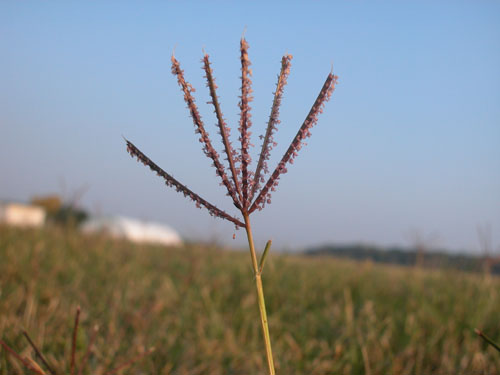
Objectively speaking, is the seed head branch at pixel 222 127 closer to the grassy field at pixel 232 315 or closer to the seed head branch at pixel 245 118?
the seed head branch at pixel 245 118

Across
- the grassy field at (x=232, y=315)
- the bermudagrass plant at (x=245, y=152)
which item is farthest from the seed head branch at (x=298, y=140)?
the grassy field at (x=232, y=315)

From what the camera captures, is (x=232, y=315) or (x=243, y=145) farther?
(x=232, y=315)

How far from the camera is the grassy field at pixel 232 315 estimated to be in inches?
92.7

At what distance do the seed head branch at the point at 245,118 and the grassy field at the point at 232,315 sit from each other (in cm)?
153

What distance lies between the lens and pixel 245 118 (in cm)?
71

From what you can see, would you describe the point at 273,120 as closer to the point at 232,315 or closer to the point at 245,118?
the point at 245,118

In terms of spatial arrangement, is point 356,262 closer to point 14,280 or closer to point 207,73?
point 14,280

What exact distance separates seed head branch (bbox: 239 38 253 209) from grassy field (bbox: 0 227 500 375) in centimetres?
153

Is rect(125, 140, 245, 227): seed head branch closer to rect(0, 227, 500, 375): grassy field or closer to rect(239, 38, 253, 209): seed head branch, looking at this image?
rect(239, 38, 253, 209): seed head branch

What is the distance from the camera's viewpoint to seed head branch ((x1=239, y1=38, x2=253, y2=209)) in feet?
2.26

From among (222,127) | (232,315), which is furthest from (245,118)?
(232,315)

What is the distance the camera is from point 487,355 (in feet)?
9.05

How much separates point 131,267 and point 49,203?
1265 inches

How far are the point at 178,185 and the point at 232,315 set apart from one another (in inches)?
111
